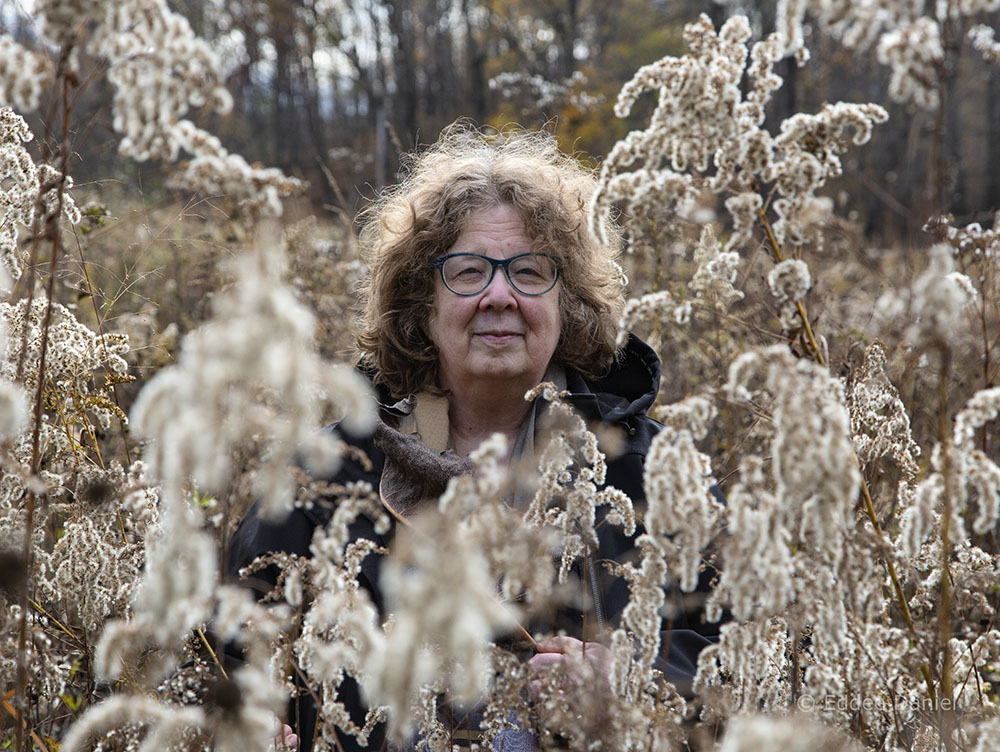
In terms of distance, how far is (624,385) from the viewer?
4.05 metres

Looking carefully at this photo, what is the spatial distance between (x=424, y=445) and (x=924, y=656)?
2047 mm

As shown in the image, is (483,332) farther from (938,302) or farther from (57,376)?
(938,302)

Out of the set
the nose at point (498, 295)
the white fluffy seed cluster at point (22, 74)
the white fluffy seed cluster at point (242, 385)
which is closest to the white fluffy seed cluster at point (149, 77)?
the white fluffy seed cluster at point (22, 74)

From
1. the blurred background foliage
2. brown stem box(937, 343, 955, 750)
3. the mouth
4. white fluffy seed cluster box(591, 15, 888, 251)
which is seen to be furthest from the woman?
the blurred background foliage

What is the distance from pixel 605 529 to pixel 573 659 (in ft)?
4.39

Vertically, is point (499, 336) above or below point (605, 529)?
above

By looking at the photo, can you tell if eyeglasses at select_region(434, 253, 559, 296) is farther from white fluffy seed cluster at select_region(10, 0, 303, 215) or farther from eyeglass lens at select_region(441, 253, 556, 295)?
white fluffy seed cluster at select_region(10, 0, 303, 215)

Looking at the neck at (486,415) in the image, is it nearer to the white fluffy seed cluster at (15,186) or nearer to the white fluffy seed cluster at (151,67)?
the white fluffy seed cluster at (15,186)

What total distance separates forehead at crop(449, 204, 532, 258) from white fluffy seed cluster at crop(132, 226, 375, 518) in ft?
8.44

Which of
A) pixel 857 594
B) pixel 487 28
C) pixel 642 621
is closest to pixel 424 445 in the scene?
pixel 642 621

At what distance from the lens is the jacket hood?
3.79 meters

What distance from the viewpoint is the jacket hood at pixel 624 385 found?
12.4 ft

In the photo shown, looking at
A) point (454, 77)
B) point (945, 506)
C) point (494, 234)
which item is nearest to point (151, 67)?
point (945, 506)

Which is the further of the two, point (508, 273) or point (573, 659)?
point (508, 273)
